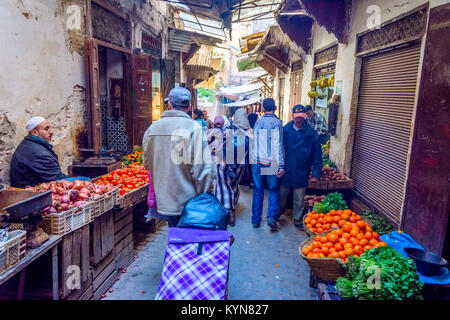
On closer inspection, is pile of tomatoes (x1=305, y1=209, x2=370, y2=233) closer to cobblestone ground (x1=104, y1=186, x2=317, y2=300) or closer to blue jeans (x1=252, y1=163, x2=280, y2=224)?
cobblestone ground (x1=104, y1=186, x2=317, y2=300)

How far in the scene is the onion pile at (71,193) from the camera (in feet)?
9.49

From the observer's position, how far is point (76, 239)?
2910mm

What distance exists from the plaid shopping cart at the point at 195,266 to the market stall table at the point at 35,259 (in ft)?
2.96

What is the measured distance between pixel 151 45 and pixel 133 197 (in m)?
6.48

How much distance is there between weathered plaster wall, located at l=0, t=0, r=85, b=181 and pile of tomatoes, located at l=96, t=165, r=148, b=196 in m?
1.18

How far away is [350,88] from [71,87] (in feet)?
16.2

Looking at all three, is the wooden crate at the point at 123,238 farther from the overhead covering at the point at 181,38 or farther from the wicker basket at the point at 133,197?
the overhead covering at the point at 181,38

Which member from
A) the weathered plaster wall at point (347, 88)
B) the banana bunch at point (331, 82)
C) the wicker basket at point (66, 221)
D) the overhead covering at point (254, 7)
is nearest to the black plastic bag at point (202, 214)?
the wicker basket at point (66, 221)

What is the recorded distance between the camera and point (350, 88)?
19.4ft

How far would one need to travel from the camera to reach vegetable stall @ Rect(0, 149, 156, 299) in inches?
92.4

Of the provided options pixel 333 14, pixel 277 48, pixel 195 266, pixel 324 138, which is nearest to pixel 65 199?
pixel 195 266

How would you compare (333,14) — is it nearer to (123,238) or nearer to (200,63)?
(123,238)

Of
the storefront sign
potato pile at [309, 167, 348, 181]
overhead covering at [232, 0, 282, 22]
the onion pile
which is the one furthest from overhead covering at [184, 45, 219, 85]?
the onion pile

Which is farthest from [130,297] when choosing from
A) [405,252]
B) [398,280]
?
[405,252]
